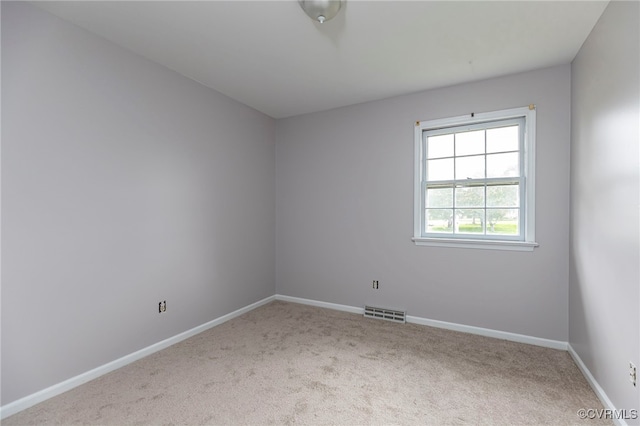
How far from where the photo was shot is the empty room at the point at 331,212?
6.25 feet

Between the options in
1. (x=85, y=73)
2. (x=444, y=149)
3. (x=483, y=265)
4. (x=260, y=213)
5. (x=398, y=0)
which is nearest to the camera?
(x=398, y=0)

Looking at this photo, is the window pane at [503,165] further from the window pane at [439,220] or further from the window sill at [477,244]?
the window sill at [477,244]

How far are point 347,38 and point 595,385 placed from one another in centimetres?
312

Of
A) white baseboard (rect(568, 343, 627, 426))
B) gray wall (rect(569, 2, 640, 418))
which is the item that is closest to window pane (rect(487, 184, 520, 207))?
gray wall (rect(569, 2, 640, 418))

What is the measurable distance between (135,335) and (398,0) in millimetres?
3304

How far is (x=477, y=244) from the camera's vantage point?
10.3 feet

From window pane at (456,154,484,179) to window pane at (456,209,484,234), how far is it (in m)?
0.38

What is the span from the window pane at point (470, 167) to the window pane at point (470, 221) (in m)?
0.38

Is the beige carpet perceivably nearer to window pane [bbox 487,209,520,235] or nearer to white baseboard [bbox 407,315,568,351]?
white baseboard [bbox 407,315,568,351]

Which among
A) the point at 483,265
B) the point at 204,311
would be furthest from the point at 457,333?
the point at 204,311

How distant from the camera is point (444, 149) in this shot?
133 inches

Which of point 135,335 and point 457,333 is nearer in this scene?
point 135,335

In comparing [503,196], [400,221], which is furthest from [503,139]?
[400,221]

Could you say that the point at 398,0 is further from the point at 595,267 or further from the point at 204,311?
the point at 204,311
